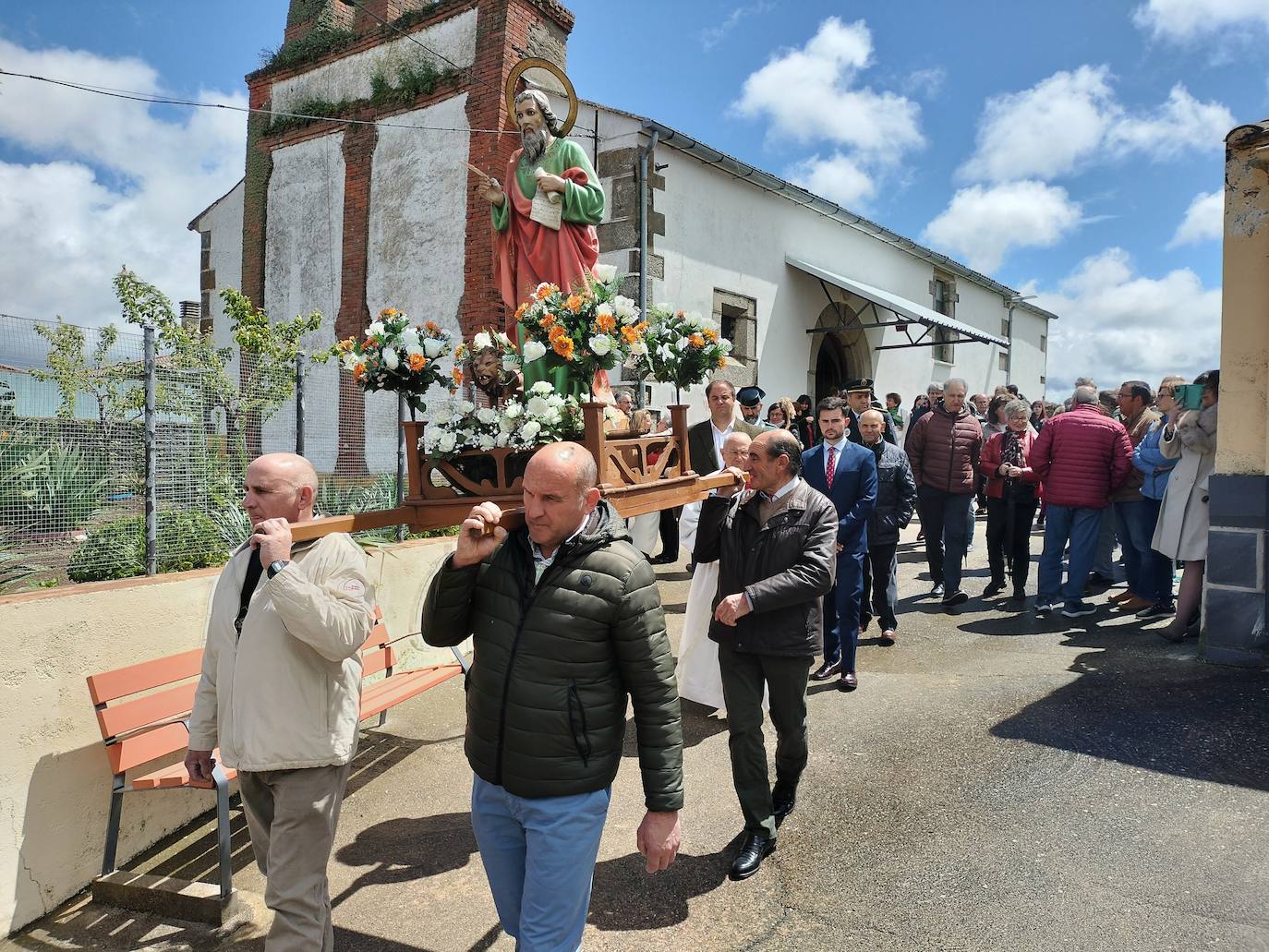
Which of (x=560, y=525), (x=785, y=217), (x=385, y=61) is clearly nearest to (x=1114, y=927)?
(x=560, y=525)

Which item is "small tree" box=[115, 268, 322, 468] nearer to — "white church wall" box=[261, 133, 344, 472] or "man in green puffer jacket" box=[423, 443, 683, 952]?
"man in green puffer jacket" box=[423, 443, 683, 952]

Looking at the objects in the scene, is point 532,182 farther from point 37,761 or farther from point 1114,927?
point 1114,927

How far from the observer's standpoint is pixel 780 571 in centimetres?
363

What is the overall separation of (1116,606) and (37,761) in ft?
26.4

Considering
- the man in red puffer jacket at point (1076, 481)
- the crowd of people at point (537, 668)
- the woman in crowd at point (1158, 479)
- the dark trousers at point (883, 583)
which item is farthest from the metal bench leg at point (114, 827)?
the woman in crowd at point (1158, 479)

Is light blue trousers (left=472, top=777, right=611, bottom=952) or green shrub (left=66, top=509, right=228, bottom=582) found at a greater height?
green shrub (left=66, top=509, right=228, bottom=582)

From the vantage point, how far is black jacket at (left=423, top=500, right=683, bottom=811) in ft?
7.80

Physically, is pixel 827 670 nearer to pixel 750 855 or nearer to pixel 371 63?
pixel 750 855

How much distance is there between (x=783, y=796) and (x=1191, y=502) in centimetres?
459

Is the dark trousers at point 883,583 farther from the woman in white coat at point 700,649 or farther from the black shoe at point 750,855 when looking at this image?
the black shoe at point 750,855

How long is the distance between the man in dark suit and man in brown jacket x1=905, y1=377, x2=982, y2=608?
6.87 feet

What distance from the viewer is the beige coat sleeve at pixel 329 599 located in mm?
2541

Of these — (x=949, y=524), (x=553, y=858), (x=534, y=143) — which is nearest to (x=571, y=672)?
(x=553, y=858)

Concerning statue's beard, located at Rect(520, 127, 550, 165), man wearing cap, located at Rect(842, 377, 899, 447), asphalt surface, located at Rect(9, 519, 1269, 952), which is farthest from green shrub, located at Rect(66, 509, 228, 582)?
man wearing cap, located at Rect(842, 377, 899, 447)
